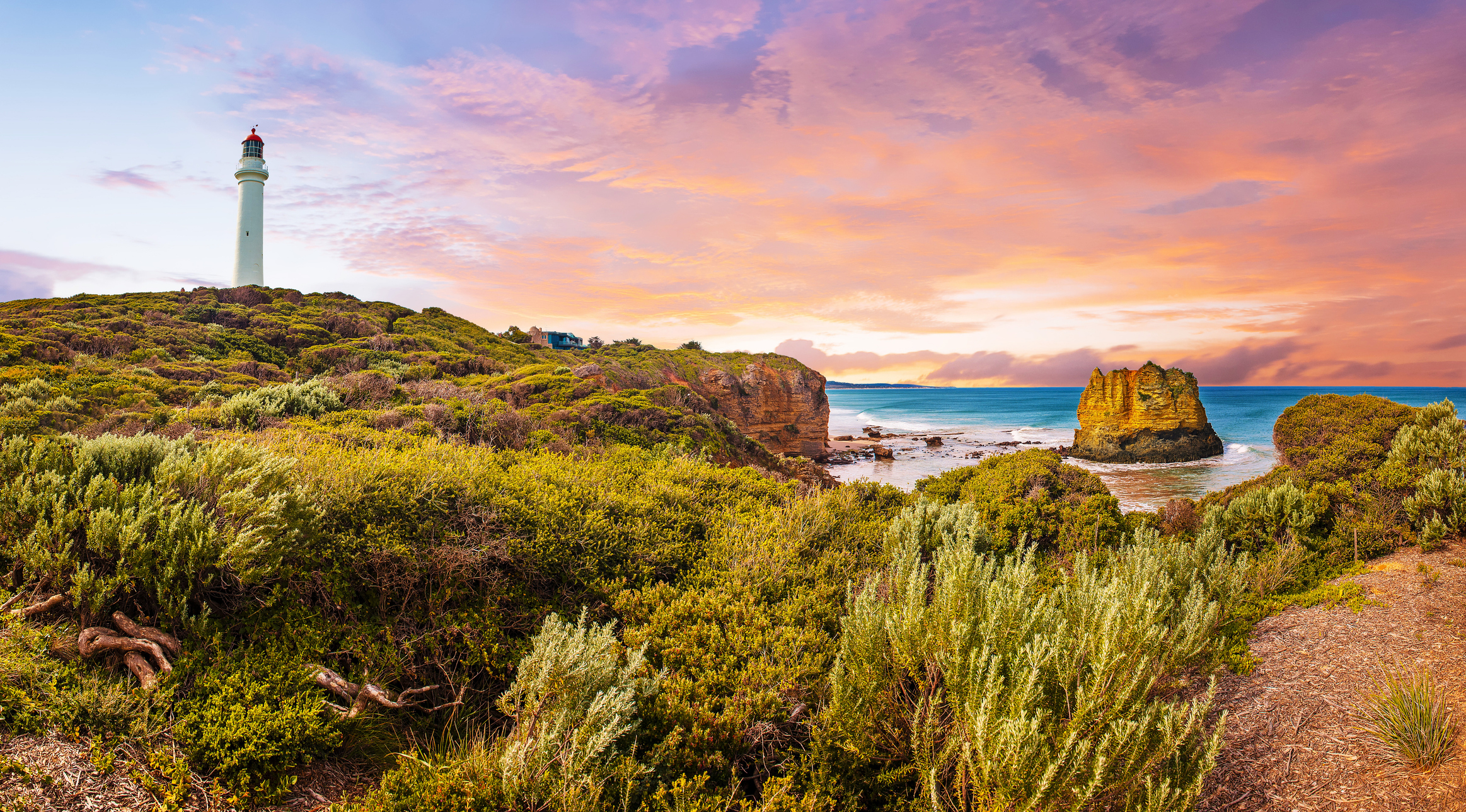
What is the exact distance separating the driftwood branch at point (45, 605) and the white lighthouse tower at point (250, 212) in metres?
40.8

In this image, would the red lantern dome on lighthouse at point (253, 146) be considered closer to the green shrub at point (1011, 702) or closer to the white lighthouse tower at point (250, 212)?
the white lighthouse tower at point (250, 212)

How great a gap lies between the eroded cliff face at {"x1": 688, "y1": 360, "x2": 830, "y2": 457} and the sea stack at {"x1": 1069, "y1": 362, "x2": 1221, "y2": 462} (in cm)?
1909

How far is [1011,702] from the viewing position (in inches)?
112

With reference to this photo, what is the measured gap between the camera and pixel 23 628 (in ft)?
10.4

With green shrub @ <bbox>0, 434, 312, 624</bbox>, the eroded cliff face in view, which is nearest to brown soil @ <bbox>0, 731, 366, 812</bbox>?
green shrub @ <bbox>0, 434, 312, 624</bbox>

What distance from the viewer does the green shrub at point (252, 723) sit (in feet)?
9.62

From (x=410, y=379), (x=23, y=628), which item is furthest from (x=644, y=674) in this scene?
(x=410, y=379)

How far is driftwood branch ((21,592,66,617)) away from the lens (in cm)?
329

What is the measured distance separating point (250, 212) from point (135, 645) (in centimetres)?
4242

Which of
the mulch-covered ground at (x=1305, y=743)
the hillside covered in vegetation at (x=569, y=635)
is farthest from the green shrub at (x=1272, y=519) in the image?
the mulch-covered ground at (x=1305, y=743)

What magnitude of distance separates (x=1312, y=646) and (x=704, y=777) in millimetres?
5843

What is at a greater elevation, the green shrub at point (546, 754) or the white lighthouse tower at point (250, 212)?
the white lighthouse tower at point (250, 212)

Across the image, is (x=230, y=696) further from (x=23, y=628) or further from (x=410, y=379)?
(x=410, y=379)

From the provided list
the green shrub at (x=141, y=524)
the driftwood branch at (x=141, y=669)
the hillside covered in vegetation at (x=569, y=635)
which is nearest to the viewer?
the hillside covered in vegetation at (x=569, y=635)
